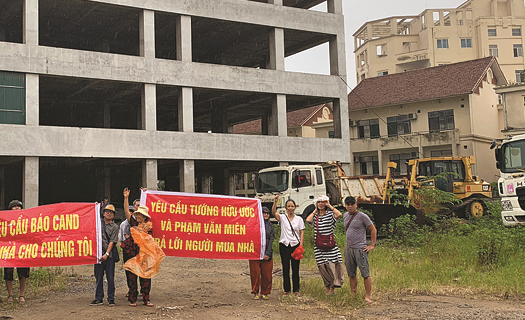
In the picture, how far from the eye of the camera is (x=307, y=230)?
18188mm

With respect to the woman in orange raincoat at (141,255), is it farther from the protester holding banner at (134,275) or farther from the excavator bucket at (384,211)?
the excavator bucket at (384,211)

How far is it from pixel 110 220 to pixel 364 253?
4348 mm

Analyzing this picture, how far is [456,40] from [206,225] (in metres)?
60.4

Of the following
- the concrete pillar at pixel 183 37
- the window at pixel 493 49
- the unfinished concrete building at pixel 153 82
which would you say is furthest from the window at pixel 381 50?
the concrete pillar at pixel 183 37

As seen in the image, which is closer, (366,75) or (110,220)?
(110,220)

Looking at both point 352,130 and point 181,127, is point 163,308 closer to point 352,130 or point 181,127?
point 181,127

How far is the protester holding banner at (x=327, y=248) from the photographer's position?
9773 mm

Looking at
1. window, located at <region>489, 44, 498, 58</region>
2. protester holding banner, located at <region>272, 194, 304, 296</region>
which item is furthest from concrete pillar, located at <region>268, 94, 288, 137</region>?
window, located at <region>489, 44, 498, 58</region>

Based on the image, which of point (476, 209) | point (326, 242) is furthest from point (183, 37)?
point (326, 242)

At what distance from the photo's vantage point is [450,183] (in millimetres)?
22344

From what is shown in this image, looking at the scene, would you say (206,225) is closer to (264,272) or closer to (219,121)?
(264,272)

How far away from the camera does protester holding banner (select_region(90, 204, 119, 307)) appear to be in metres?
9.34

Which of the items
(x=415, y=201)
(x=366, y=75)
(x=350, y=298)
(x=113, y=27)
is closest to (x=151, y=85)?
(x=113, y=27)

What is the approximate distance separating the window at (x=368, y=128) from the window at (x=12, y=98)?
89.0 feet
